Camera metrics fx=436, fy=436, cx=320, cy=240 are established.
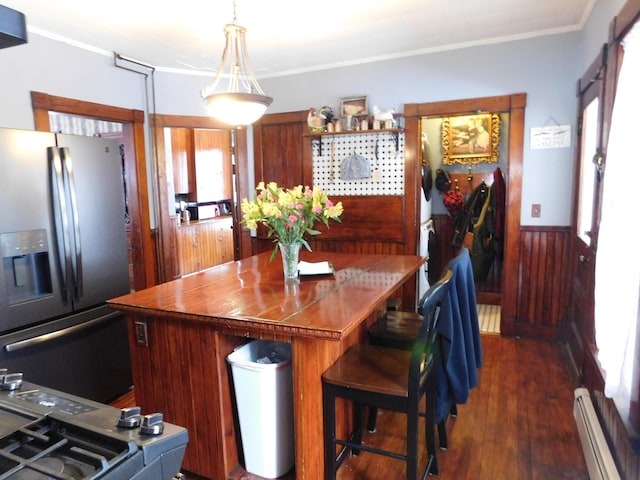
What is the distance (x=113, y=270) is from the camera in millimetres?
2822

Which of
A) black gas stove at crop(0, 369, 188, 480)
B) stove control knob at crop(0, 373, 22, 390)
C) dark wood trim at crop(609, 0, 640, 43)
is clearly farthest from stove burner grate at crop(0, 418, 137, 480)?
dark wood trim at crop(609, 0, 640, 43)

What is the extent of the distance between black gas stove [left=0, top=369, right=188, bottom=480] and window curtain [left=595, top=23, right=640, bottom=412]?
5.23 ft

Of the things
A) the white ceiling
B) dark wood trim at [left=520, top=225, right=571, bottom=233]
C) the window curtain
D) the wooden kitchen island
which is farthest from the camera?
dark wood trim at [left=520, top=225, right=571, bottom=233]

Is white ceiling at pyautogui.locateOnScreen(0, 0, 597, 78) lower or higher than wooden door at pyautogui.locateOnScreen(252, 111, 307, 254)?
higher

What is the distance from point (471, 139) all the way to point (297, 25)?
2440 millimetres

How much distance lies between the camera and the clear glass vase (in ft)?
7.72

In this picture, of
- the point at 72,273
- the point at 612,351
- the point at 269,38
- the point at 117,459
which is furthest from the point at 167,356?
the point at 269,38

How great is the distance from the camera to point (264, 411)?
1.86 meters

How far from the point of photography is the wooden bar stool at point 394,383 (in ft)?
5.51

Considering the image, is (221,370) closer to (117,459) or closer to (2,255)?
(117,459)

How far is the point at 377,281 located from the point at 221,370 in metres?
0.91

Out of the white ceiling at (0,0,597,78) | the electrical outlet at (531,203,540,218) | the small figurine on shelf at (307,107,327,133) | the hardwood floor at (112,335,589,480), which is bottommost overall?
the hardwood floor at (112,335,589,480)

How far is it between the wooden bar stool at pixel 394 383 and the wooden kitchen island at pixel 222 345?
0.05m

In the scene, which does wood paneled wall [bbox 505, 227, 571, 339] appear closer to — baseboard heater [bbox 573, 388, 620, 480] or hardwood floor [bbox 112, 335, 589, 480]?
hardwood floor [bbox 112, 335, 589, 480]
